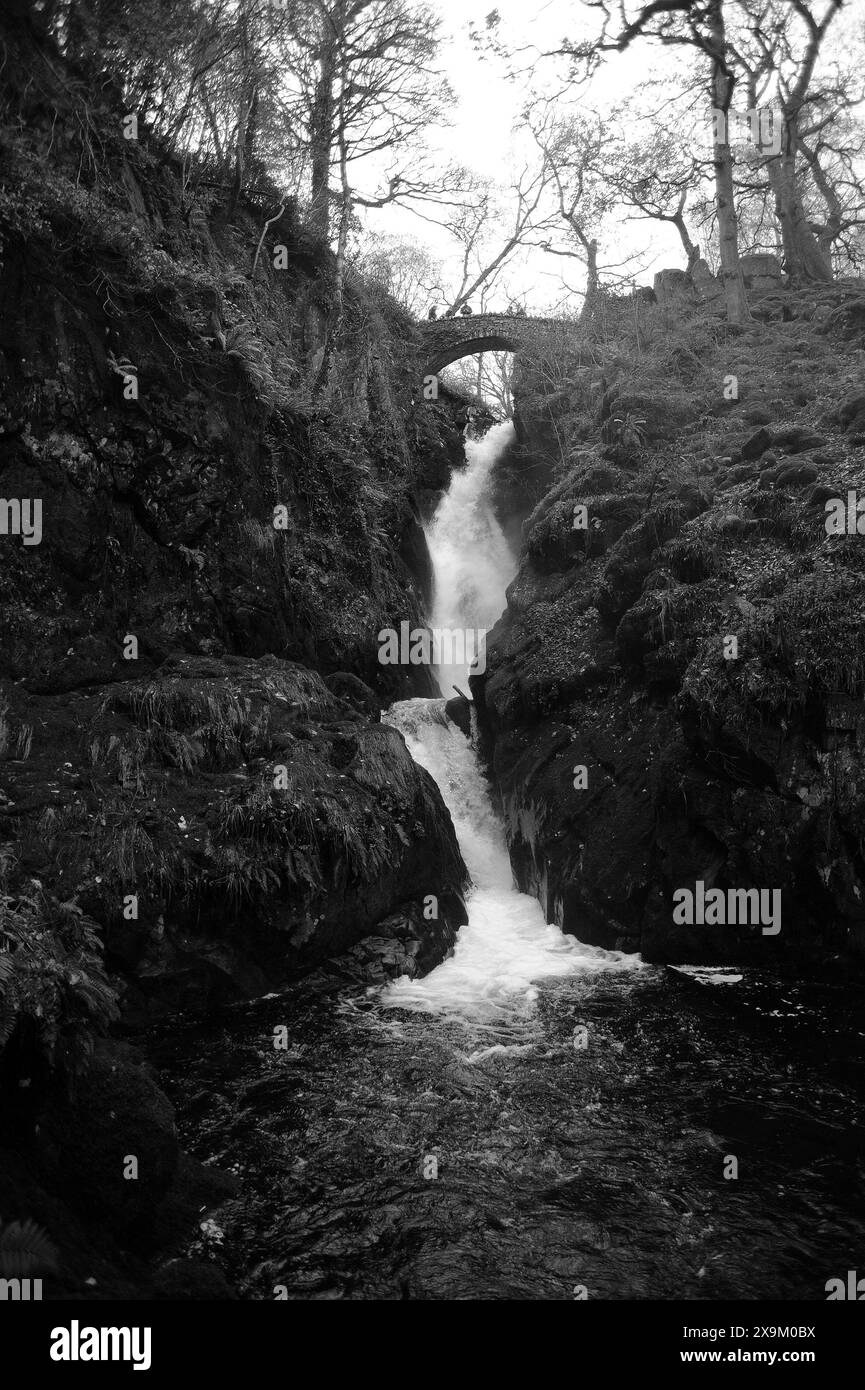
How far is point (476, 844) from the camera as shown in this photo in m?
12.2

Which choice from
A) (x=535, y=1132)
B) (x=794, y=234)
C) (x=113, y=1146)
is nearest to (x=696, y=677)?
(x=535, y=1132)

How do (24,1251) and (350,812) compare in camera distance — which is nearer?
(24,1251)

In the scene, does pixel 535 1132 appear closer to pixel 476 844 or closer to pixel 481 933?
pixel 481 933

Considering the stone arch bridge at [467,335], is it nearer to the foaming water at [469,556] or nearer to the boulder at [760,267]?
the foaming water at [469,556]

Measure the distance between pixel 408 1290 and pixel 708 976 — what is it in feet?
16.9

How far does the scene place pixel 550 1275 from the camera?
15.1ft

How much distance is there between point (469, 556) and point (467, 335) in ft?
26.8

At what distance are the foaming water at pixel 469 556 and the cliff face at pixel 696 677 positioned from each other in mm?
4400

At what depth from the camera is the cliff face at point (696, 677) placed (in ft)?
28.3

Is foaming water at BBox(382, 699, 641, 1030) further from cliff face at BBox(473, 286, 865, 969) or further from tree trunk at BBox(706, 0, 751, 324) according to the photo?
tree trunk at BBox(706, 0, 751, 324)

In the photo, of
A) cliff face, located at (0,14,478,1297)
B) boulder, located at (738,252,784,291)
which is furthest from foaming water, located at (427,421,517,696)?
boulder, located at (738,252,784,291)

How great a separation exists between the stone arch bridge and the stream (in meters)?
20.1
